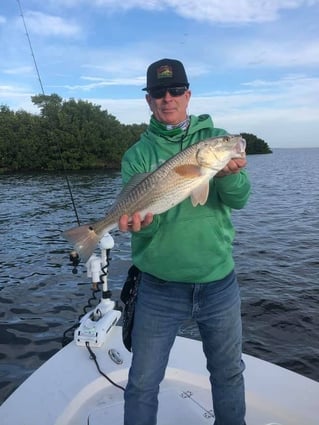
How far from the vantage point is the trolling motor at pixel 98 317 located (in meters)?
5.07

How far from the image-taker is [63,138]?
58656mm

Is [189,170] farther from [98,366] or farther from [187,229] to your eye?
[98,366]

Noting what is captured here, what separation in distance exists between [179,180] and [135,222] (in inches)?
18.7

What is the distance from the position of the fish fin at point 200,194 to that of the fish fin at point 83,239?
975mm

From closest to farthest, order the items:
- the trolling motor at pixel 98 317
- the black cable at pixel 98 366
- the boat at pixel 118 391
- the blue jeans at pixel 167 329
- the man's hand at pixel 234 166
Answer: the man's hand at pixel 234 166 → the blue jeans at pixel 167 329 → the boat at pixel 118 391 → the black cable at pixel 98 366 → the trolling motor at pixel 98 317

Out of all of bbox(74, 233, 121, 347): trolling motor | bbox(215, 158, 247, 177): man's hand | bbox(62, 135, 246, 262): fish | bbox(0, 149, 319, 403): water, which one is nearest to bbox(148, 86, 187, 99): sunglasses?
bbox(62, 135, 246, 262): fish

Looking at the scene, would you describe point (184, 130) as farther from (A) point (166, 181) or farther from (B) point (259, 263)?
(B) point (259, 263)

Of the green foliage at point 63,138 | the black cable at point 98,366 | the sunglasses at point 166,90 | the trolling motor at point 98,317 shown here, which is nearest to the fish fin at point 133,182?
the sunglasses at point 166,90

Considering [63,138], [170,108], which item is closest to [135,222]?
[170,108]

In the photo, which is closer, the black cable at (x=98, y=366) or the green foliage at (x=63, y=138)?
the black cable at (x=98, y=366)

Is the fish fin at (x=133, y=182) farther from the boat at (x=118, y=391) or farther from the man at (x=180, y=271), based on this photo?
the boat at (x=118, y=391)

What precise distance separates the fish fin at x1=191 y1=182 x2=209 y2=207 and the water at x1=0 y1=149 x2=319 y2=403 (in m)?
4.94

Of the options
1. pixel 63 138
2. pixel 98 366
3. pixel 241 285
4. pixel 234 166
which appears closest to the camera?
pixel 234 166

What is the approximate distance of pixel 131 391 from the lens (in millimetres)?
3293
